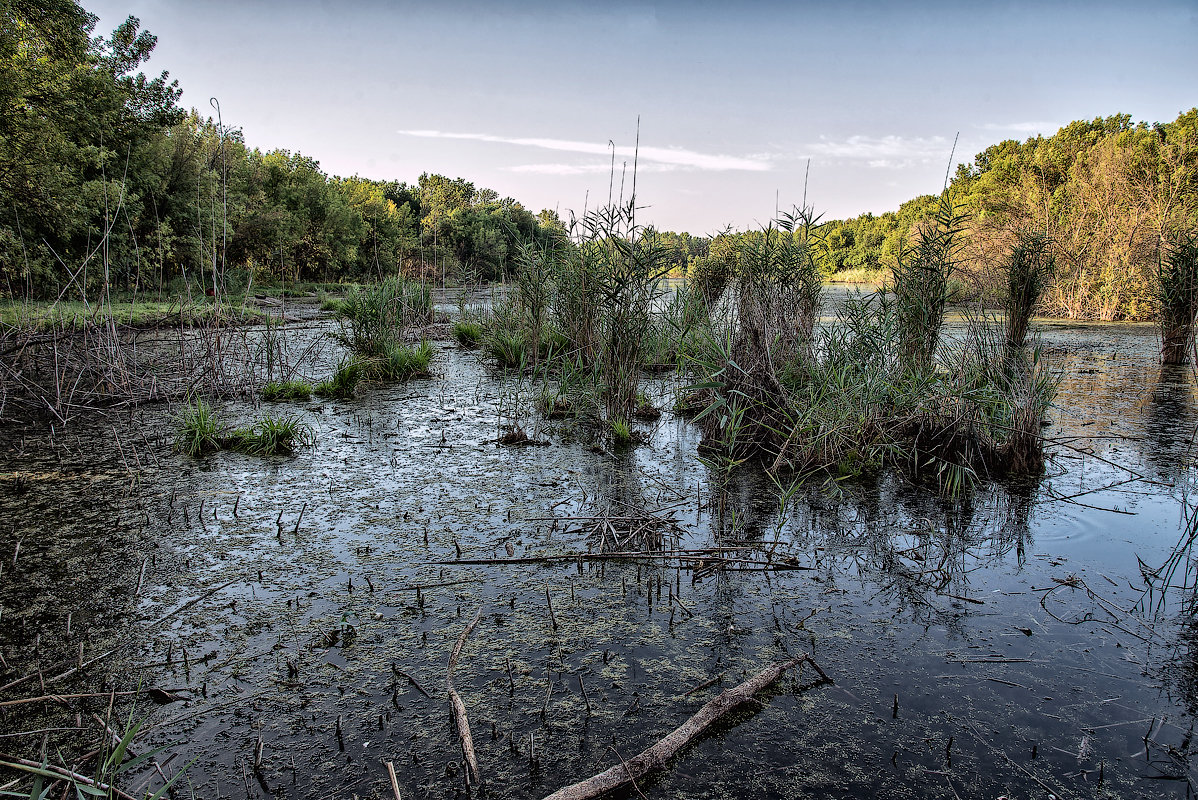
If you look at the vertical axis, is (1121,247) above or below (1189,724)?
above

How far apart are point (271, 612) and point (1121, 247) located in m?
21.3

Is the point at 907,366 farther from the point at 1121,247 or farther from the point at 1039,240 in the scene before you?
the point at 1121,247

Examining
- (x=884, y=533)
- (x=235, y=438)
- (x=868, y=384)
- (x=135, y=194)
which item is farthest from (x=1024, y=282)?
(x=135, y=194)

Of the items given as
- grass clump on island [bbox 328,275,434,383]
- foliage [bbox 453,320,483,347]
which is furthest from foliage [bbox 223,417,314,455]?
→ foliage [bbox 453,320,483,347]

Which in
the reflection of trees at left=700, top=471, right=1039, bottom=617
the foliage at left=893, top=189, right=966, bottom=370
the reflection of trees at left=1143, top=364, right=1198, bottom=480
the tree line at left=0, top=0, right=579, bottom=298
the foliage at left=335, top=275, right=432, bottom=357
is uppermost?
the tree line at left=0, top=0, right=579, bottom=298

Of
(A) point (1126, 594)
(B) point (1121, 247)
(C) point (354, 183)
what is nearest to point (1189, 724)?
(A) point (1126, 594)

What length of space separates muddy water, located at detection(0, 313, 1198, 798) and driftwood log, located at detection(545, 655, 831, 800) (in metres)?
0.06

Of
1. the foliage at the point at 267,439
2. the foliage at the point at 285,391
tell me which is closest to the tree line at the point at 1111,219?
the foliage at the point at 285,391

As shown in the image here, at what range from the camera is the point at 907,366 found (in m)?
4.95

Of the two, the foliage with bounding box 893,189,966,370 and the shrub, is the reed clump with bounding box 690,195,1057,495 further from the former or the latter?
the shrub

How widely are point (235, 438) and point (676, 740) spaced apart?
448 centimetres

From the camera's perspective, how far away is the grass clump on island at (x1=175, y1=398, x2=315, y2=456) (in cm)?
489

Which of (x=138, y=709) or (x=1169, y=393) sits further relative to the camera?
(x=1169, y=393)

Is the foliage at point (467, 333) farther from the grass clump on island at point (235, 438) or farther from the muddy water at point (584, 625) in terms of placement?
the muddy water at point (584, 625)
